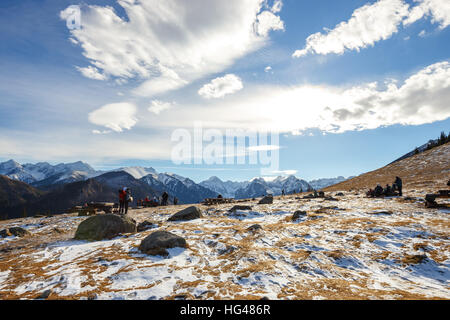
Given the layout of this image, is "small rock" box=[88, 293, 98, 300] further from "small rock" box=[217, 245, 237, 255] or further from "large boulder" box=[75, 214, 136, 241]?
"large boulder" box=[75, 214, 136, 241]

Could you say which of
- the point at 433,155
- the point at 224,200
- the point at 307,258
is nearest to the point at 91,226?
the point at 307,258

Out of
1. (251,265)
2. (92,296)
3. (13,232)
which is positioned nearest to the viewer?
(92,296)

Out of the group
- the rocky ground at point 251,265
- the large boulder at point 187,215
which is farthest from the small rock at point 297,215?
the large boulder at point 187,215

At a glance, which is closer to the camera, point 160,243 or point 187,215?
point 160,243

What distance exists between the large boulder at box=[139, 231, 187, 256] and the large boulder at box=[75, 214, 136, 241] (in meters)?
4.31

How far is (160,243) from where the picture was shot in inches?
353

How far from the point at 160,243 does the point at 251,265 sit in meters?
4.15

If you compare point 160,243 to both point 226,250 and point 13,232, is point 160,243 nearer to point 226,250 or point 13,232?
point 226,250

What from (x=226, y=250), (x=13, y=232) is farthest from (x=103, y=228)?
(x=13, y=232)

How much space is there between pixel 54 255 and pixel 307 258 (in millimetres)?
11261

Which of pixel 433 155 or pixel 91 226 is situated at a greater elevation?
pixel 433 155

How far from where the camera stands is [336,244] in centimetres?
982
